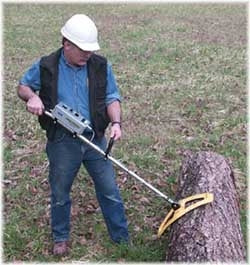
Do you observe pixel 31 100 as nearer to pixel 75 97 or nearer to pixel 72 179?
pixel 75 97

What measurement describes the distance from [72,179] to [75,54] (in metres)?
0.95

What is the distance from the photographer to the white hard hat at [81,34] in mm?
3711

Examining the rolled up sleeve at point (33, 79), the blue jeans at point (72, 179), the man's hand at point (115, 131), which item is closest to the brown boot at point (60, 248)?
the blue jeans at point (72, 179)

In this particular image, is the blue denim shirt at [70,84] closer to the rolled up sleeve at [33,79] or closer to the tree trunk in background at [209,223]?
the rolled up sleeve at [33,79]

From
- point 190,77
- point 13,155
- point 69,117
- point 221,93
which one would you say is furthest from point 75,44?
point 190,77

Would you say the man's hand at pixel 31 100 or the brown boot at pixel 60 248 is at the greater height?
the man's hand at pixel 31 100

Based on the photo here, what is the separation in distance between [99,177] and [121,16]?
10.0m

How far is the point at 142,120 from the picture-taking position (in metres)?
6.94

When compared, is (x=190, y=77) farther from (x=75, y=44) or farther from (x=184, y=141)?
(x=75, y=44)

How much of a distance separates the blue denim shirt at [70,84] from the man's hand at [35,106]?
0.50ft

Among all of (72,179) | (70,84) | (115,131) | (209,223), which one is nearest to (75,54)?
(70,84)

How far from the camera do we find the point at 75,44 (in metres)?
3.71

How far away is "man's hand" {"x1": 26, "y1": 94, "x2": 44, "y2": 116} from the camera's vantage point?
12.3 ft

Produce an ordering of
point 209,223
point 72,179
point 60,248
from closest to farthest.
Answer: point 209,223, point 72,179, point 60,248
